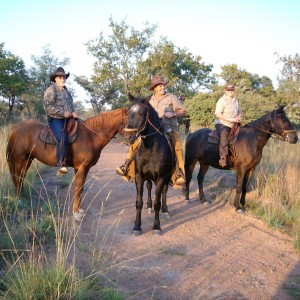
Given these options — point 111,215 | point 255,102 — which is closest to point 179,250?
point 111,215

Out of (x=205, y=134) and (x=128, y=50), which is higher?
(x=128, y=50)

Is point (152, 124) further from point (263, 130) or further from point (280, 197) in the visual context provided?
point (280, 197)

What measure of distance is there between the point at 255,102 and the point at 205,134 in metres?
A: 14.6

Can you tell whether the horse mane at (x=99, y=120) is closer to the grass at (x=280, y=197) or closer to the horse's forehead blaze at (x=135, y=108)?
the horse's forehead blaze at (x=135, y=108)

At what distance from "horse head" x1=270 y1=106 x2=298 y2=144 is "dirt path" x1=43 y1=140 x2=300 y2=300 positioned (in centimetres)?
206

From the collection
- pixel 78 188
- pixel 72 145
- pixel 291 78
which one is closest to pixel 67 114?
pixel 72 145

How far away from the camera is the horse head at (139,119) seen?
464cm

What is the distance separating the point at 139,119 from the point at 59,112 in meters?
1.88

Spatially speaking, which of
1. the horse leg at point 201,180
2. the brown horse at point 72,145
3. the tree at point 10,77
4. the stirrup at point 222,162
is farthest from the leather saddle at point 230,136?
the tree at point 10,77

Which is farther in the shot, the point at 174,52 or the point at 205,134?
the point at 174,52

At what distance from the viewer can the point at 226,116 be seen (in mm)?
7344

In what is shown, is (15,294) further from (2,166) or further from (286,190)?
(286,190)

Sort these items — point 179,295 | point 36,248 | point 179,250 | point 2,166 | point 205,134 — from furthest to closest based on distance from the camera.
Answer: point 205,134 < point 2,166 < point 179,250 < point 36,248 < point 179,295

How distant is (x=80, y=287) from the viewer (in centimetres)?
300
